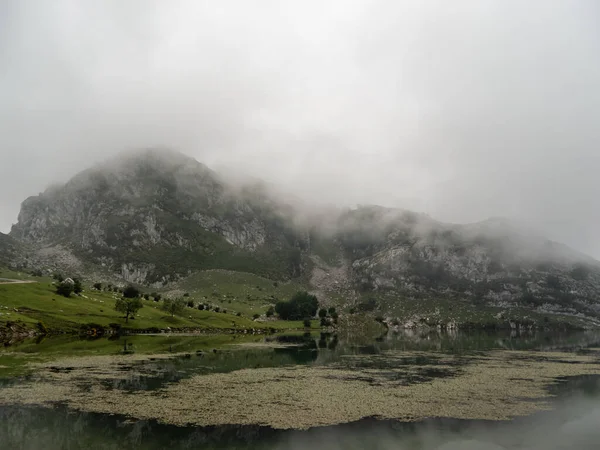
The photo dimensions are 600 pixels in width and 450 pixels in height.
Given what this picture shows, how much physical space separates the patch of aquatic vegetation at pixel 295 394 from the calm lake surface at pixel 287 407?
11 centimetres

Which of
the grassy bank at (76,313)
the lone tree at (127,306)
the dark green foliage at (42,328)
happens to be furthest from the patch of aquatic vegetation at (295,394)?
the lone tree at (127,306)

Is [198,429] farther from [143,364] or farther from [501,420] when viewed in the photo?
[143,364]

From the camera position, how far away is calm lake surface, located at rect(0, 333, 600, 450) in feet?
79.0

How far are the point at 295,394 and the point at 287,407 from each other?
550cm

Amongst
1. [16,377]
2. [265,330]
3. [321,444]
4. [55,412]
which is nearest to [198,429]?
[321,444]

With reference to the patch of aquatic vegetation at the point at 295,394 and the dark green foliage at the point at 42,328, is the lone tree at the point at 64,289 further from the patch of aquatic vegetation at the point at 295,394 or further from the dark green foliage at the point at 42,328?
the patch of aquatic vegetation at the point at 295,394

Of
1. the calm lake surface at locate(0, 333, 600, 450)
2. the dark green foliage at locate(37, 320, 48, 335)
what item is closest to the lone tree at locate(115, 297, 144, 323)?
the dark green foliage at locate(37, 320, 48, 335)

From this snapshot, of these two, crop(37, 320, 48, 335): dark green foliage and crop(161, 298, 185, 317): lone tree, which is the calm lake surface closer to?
crop(37, 320, 48, 335): dark green foliage

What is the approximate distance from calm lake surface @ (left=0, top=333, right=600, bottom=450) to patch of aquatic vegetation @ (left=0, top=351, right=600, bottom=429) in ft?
0.35

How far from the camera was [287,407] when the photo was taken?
104 ft

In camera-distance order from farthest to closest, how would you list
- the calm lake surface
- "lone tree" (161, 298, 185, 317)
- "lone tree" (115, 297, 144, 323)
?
"lone tree" (161, 298, 185, 317) → "lone tree" (115, 297, 144, 323) → the calm lake surface

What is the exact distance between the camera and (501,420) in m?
29.1

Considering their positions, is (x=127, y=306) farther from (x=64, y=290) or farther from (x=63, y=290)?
(x=63, y=290)

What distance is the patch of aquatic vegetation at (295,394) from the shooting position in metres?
29.5
